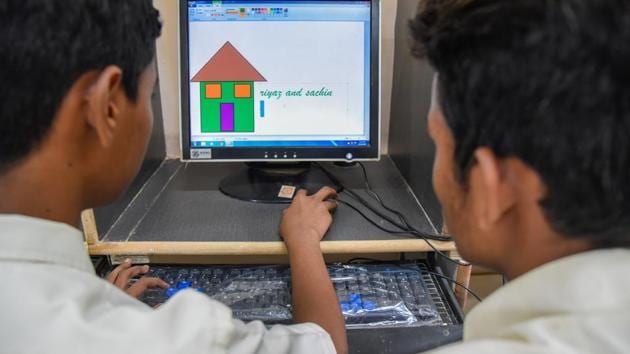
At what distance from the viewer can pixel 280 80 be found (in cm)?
119

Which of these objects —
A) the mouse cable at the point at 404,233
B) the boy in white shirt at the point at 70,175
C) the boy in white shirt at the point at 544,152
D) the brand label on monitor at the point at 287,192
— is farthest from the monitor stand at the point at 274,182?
the boy in white shirt at the point at 544,152

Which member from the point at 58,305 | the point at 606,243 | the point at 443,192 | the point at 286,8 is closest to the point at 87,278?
the point at 58,305

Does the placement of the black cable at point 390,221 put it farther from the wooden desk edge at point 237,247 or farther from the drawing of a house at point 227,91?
the drawing of a house at point 227,91

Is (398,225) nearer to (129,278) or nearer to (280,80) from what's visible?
(280,80)

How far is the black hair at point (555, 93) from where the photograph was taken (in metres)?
0.43

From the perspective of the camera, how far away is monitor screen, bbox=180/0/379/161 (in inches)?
46.3

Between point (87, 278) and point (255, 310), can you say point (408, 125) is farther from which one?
point (87, 278)

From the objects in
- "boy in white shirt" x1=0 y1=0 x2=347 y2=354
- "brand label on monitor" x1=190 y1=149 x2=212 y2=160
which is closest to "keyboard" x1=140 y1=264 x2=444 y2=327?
"brand label on monitor" x1=190 y1=149 x2=212 y2=160

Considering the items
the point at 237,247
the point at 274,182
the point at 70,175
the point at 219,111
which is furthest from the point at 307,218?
the point at 70,175

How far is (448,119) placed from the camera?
1.84 ft

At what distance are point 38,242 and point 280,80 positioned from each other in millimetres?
735

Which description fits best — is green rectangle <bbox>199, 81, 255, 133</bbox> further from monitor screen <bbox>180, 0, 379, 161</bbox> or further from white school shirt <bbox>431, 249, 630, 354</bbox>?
white school shirt <bbox>431, 249, 630, 354</bbox>

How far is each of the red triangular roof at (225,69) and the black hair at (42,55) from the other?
59 cm

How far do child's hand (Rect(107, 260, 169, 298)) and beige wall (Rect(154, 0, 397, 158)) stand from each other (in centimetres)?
49
